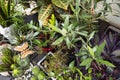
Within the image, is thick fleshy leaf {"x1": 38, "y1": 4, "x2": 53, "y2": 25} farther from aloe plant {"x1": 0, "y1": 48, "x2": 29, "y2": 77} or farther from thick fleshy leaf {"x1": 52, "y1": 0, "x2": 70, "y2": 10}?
aloe plant {"x1": 0, "y1": 48, "x2": 29, "y2": 77}

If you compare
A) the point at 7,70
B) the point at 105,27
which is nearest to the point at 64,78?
the point at 7,70

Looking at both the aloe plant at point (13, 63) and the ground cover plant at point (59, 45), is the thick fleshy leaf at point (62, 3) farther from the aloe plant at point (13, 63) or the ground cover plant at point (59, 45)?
the aloe plant at point (13, 63)

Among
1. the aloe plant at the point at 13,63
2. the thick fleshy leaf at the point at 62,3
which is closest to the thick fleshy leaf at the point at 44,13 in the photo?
the thick fleshy leaf at the point at 62,3

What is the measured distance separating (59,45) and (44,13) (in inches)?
13.9

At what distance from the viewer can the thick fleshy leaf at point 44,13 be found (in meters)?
2.12

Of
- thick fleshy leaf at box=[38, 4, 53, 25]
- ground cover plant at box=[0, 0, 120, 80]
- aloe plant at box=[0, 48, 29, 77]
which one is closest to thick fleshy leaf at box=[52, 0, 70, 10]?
ground cover plant at box=[0, 0, 120, 80]

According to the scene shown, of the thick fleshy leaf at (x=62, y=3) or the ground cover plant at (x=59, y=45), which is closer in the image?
the ground cover plant at (x=59, y=45)

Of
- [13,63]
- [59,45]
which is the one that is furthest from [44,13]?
[13,63]

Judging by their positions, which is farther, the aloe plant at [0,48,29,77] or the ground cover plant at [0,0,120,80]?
the aloe plant at [0,48,29,77]

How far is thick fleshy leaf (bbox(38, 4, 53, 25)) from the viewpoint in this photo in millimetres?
2119

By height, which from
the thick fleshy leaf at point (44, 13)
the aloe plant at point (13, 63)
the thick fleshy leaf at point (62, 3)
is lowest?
the aloe plant at point (13, 63)

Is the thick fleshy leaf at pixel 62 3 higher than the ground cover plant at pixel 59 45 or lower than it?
higher

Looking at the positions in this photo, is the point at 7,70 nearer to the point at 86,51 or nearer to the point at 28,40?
the point at 28,40

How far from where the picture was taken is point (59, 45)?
206 centimetres
